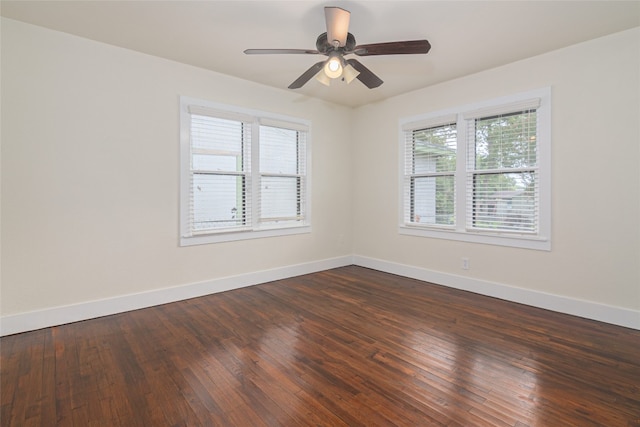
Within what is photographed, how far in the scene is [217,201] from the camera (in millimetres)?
4027

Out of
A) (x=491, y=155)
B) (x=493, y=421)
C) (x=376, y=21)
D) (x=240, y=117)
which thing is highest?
(x=376, y=21)

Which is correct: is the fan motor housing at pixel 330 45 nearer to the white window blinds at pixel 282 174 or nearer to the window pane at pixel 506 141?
the white window blinds at pixel 282 174

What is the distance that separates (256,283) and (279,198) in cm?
129

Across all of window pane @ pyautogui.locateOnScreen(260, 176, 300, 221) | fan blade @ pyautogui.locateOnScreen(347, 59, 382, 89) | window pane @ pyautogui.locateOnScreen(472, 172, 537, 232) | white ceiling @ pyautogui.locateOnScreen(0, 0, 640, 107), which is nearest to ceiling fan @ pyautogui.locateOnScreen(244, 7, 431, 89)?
fan blade @ pyautogui.locateOnScreen(347, 59, 382, 89)

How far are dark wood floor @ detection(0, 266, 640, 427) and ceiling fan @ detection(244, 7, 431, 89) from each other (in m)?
2.35

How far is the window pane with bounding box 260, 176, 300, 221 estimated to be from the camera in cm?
450

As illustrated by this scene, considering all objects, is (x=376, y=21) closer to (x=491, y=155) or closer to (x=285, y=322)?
(x=491, y=155)

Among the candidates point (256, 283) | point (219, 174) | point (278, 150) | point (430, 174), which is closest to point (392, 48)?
point (430, 174)

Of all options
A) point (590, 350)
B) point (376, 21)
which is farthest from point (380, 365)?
point (376, 21)

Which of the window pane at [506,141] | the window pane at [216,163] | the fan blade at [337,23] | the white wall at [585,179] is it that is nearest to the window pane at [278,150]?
the window pane at [216,163]

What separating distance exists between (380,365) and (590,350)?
1748 mm

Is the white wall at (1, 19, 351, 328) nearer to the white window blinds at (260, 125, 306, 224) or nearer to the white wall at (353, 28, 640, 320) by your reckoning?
the white window blinds at (260, 125, 306, 224)

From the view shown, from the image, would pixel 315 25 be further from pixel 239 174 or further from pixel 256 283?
pixel 256 283

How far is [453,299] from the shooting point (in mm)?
3711
